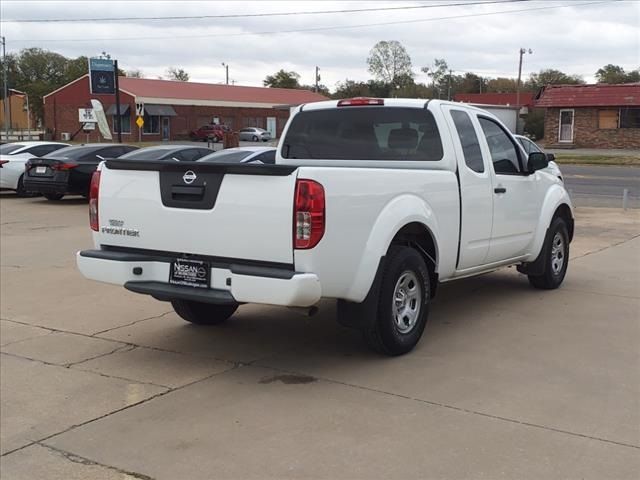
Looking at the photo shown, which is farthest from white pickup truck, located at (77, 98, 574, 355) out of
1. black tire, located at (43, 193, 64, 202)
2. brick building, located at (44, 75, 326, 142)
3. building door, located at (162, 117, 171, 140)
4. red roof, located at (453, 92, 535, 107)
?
red roof, located at (453, 92, 535, 107)

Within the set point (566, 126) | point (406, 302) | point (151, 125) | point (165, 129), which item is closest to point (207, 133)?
point (165, 129)

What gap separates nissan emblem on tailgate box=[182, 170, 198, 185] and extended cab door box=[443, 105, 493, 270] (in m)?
2.30

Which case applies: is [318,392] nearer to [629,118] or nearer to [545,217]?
[545,217]

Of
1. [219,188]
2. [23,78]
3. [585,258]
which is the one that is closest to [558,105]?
[585,258]

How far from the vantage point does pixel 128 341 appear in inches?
254

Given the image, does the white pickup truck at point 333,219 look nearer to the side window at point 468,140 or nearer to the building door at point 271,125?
the side window at point 468,140

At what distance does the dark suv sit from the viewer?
6328 cm

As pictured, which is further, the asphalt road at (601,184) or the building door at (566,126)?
the building door at (566,126)

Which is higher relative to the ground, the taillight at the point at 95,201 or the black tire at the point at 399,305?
the taillight at the point at 95,201

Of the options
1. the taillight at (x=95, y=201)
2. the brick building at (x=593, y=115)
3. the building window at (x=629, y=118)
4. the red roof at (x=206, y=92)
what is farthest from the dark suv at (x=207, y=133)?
the taillight at (x=95, y=201)

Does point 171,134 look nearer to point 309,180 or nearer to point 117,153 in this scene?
point 117,153

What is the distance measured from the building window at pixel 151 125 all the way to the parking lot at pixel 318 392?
58.1 metres

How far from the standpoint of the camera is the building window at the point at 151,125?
64188 millimetres

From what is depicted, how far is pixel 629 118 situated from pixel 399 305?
151 feet
